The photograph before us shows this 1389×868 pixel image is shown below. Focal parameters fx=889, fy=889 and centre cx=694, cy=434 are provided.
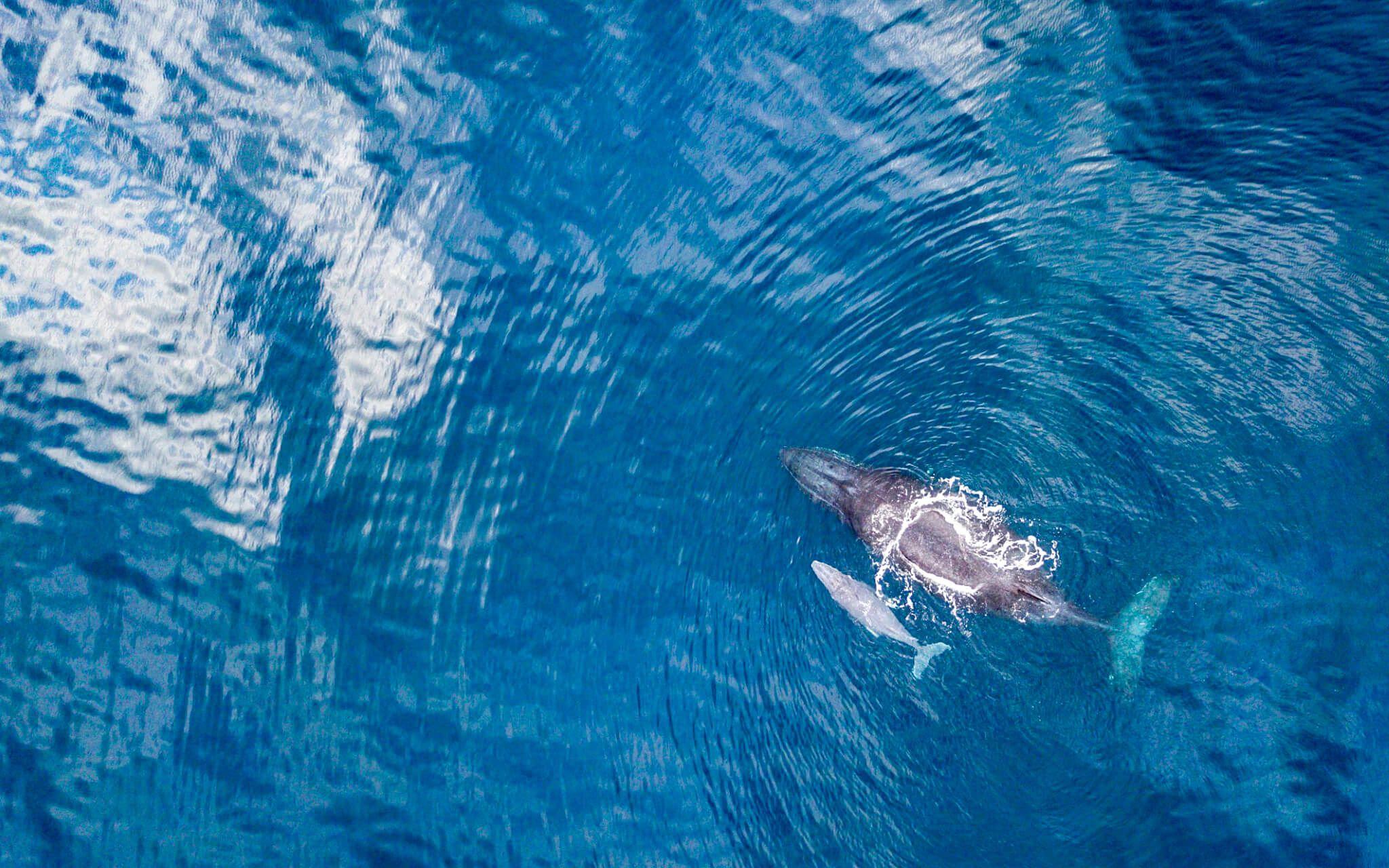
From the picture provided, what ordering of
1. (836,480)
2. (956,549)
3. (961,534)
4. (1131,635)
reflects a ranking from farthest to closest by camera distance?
1. (836,480)
2. (961,534)
3. (956,549)
4. (1131,635)

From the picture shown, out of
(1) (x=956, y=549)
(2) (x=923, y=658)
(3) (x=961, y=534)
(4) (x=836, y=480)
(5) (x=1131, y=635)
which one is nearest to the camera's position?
(5) (x=1131, y=635)

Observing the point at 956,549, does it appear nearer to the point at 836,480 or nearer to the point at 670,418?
the point at 836,480

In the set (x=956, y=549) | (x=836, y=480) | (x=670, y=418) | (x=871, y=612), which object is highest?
(x=670, y=418)

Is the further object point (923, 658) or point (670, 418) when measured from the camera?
point (670, 418)

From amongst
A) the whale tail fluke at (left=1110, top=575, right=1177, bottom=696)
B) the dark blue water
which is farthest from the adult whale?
the dark blue water

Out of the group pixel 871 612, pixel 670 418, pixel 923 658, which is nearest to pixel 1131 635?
pixel 923 658

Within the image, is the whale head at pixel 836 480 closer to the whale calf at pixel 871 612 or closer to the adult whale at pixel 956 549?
the adult whale at pixel 956 549

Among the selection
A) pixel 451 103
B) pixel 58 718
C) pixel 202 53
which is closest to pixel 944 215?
pixel 451 103
